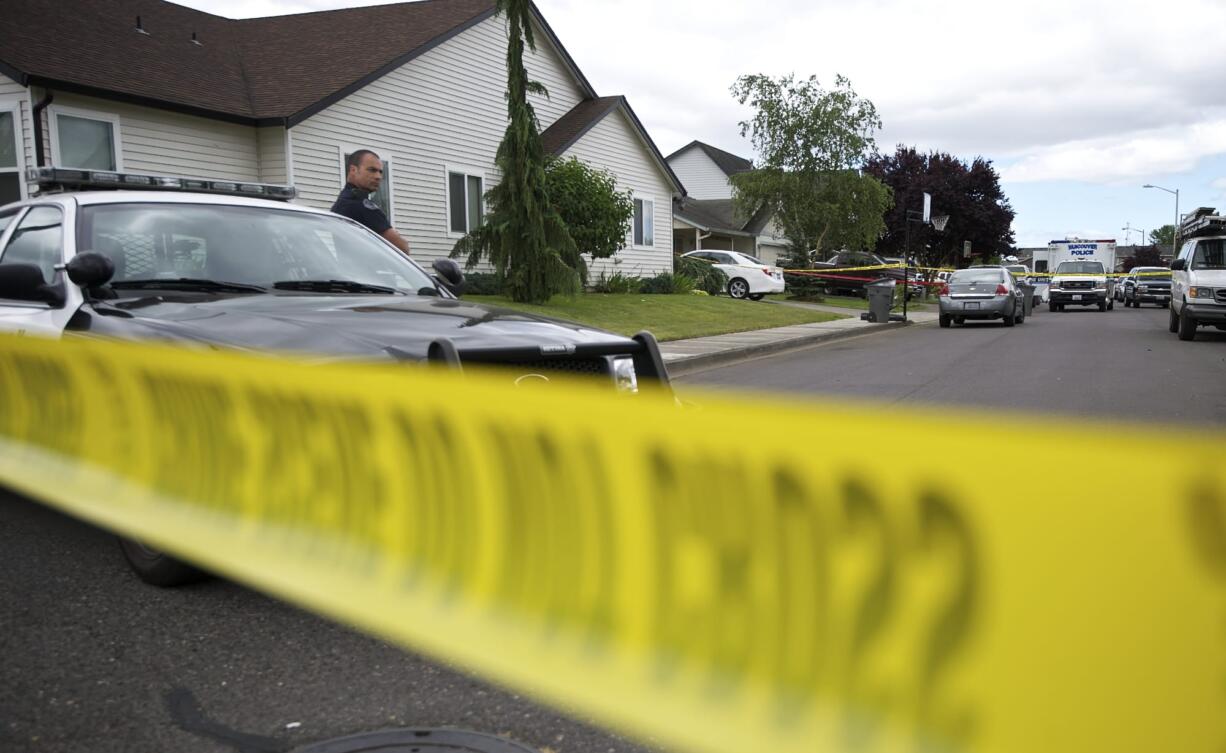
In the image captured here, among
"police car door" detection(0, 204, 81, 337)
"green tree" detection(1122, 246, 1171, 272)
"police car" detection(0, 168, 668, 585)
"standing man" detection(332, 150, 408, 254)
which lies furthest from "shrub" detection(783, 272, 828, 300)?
"green tree" detection(1122, 246, 1171, 272)

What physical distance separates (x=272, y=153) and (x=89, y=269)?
1416cm

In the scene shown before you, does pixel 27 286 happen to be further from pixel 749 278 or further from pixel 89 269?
pixel 749 278

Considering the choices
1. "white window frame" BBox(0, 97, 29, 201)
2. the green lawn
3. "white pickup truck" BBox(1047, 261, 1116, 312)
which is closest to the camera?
"white window frame" BBox(0, 97, 29, 201)

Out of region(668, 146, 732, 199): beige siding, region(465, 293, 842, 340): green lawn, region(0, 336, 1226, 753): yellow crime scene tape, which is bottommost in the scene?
region(465, 293, 842, 340): green lawn

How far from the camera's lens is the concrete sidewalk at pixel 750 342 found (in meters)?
13.2

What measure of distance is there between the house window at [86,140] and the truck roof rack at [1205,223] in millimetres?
18545

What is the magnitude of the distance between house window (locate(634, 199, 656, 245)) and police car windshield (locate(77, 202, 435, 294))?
22.6m

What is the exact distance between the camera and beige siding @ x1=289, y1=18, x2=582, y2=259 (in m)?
17.9

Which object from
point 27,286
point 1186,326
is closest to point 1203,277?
point 1186,326

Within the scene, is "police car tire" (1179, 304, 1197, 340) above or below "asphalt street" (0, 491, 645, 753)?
above

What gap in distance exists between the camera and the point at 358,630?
3480mm

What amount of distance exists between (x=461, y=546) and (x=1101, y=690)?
126 centimetres

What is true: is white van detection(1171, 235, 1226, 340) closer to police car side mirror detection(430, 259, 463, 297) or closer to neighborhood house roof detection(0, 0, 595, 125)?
neighborhood house roof detection(0, 0, 595, 125)

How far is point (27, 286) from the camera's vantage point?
13.7ft
